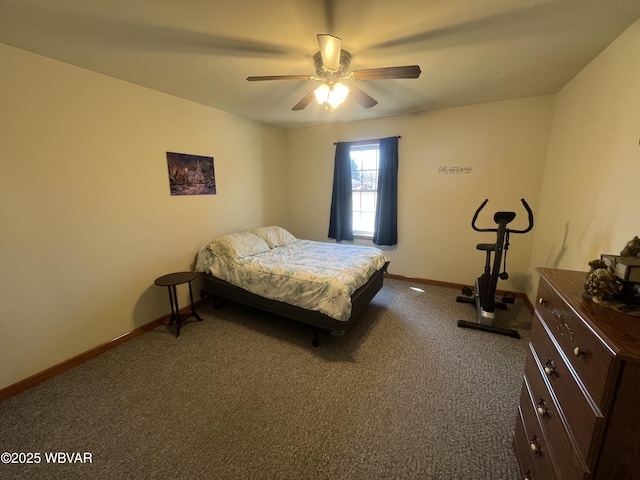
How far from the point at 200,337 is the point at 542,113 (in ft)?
15.0

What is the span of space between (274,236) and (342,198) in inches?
52.6

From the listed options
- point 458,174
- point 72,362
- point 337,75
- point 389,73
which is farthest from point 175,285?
point 458,174

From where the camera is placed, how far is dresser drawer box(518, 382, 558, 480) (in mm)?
961

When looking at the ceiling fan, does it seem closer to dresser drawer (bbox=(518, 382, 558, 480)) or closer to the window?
the window

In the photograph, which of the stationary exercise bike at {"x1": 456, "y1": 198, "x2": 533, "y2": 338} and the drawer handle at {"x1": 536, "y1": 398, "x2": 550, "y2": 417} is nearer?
the drawer handle at {"x1": 536, "y1": 398, "x2": 550, "y2": 417}

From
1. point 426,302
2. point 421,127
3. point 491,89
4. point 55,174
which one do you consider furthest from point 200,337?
point 491,89

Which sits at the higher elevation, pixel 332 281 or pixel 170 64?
pixel 170 64

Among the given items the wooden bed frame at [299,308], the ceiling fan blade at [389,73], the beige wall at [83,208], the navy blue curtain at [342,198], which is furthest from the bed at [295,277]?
the ceiling fan blade at [389,73]

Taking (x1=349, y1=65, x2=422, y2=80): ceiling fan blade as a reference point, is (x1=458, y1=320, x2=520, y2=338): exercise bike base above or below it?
below

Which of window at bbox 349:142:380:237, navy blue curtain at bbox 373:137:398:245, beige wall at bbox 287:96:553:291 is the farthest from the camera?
window at bbox 349:142:380:237

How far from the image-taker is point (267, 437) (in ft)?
4.95

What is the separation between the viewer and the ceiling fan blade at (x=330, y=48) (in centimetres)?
144

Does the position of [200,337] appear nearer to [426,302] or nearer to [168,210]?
[168,210]

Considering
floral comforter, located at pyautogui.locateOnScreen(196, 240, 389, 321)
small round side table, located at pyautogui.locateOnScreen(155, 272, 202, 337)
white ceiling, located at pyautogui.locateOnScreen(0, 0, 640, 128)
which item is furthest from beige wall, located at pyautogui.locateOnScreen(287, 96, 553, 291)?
small round side table, located at pyautogui.locateOnScreen(155, 272, 202, 337)
